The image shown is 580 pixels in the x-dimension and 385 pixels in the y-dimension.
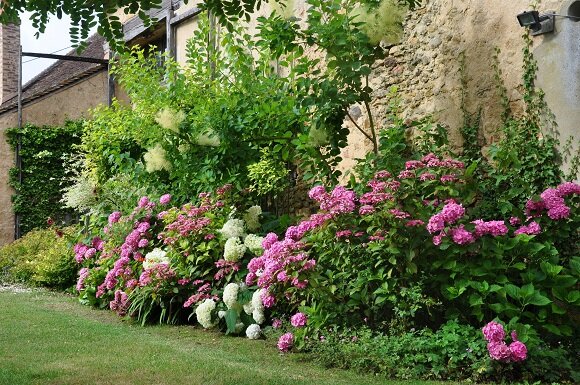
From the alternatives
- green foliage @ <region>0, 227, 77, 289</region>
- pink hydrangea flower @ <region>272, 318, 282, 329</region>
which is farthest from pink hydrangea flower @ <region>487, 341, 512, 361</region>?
green foliage @ <region>0, 227, 77, 289</region>

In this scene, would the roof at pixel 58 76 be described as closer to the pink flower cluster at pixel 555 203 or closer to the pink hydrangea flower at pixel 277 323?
the pink hydrangea flower at pixel 277 323

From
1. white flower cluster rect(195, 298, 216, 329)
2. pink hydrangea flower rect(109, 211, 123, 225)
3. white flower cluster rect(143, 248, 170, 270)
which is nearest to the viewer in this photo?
white flower cluster rect(195, 298, 216, 329)

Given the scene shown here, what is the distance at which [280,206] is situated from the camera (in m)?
9.57

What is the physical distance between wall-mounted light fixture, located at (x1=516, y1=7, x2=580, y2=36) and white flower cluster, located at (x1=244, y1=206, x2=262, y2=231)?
3.55m

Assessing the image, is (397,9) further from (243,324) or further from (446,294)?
(243,324)

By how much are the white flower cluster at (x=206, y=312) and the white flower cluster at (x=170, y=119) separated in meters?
2.04

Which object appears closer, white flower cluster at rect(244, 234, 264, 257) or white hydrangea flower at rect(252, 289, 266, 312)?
white hydrangea flower at rect(252, 289, 266, 312)

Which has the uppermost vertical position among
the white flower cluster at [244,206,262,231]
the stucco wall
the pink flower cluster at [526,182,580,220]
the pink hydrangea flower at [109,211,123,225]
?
the stucco wall

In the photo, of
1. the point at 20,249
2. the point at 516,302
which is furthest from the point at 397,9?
the point at 20,249

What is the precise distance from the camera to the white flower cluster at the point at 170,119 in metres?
8.35

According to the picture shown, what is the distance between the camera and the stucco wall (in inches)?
690

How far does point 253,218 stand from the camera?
8.45m

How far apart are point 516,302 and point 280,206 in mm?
4496

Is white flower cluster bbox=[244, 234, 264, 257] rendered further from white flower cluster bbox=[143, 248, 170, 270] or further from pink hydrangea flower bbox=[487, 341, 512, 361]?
pink hydrangea flower bbox=[487, 341, 512, 361]
